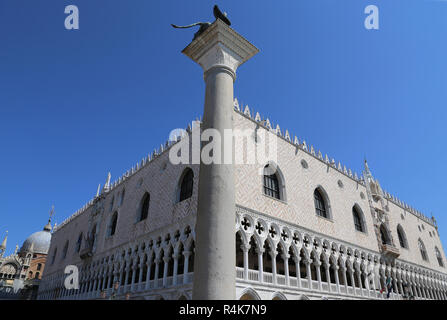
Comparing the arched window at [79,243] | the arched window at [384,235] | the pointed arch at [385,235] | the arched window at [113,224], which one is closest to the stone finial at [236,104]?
the arched window at [113,224]

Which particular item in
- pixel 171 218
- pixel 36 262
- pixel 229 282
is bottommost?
pixel 229 282

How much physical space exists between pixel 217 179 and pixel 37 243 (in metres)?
61.1

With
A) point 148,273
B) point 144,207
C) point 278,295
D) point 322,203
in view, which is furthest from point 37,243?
point 278,295

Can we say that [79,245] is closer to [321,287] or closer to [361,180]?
[321,287]

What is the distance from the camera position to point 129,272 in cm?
1786

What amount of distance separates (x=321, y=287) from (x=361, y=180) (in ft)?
38.4

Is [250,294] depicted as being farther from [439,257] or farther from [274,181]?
[439,257]

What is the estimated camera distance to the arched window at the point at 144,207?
1888 cm

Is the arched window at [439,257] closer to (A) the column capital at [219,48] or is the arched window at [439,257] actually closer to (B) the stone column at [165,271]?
(B) the stone column at [165,271]

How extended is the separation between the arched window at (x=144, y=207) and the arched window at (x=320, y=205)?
424 inches

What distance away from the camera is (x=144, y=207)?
19.4 meters

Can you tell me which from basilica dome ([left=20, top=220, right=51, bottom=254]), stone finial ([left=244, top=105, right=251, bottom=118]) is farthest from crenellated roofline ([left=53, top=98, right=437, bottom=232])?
basilica dome ([left=20, top=220, right=51, bottom=254])

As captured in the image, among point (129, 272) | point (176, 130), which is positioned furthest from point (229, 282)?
point (129, 272)

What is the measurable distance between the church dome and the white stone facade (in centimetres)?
3039
